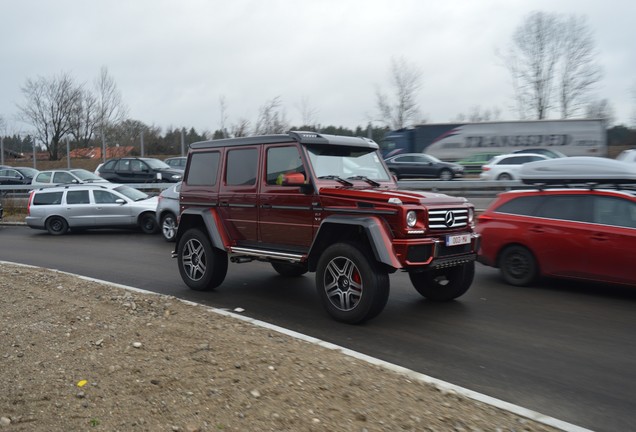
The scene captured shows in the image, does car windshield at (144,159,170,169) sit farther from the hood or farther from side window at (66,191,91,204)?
the hood

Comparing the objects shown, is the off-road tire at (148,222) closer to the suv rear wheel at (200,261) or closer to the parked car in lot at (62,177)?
the suv rear wheel at (200,261)

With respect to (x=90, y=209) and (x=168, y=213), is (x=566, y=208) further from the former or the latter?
(x=90, y=209)

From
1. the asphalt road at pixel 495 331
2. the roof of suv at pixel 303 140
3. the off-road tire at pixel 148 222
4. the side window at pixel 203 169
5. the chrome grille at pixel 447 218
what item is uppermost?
the roof of suv at pixel 303 140

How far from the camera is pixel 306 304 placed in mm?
7992

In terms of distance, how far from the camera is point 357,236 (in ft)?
22.9

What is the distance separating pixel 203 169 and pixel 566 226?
547cm

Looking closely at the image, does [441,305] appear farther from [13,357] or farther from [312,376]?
[13,357]

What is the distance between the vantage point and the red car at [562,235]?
315 inches

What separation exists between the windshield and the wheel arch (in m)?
0.82

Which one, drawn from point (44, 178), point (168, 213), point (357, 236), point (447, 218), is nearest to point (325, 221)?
point (357, 236)

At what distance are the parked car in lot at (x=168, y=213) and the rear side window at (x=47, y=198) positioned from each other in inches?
173

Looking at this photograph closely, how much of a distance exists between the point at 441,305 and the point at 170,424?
15.8ft

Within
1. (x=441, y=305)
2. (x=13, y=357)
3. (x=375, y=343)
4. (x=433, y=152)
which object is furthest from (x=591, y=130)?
(x=13, y=357)

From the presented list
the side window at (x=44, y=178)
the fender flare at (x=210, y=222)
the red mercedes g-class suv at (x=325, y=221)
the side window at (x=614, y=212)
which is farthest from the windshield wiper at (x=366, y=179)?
the side window at (x=44, y=178)
